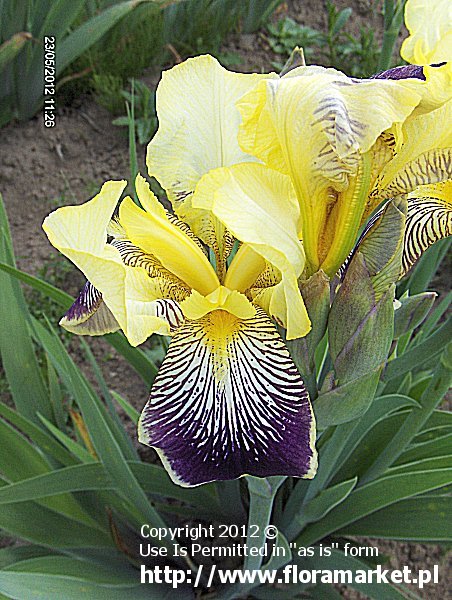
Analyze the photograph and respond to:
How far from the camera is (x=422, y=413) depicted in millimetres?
956

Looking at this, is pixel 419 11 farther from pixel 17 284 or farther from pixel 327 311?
pixel 17 284

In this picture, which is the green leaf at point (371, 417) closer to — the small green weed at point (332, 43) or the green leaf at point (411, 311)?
the green leaf at point (411, 311)

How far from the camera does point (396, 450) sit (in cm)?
104

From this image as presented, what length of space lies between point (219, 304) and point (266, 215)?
128 mm

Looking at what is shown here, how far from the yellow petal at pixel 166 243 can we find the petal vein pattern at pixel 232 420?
0.10 meters

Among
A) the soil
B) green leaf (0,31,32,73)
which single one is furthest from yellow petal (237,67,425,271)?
green leaf (0,31,32,73)

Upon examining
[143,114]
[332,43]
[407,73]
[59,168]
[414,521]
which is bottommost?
[414,521]

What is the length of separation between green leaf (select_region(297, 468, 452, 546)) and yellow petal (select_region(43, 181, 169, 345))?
505 mm

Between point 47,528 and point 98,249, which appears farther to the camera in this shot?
point 47,528

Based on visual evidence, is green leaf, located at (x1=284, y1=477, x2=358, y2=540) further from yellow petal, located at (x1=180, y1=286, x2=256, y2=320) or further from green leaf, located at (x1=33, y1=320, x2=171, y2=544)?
yellow petal, located at (x1=180, y1=286, x2=256, y2=320)

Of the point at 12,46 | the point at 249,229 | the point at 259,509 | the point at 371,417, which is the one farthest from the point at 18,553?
the point at 12,46

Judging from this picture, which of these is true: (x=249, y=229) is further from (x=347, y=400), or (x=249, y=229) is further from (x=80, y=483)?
(x=80, y=483)

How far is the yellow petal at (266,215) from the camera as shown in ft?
1.98

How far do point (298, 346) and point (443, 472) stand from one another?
14.5 inches
